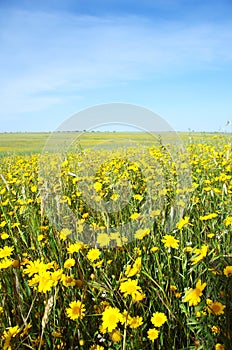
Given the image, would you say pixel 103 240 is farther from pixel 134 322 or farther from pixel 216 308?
pixel 216 308

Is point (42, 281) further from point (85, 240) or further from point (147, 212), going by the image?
point (147, 212)

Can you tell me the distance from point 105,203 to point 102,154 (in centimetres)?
221

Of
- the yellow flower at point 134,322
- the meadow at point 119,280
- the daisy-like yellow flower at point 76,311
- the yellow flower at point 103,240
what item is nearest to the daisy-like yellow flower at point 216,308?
the meadow at point 119,280

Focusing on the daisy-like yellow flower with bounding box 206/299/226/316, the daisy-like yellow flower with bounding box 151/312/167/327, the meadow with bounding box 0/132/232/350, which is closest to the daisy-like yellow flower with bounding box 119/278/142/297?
the meadow with bounding box 0/132/232/350

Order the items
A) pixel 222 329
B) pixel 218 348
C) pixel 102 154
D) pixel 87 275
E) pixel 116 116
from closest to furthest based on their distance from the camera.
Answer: pixel 218 348, pixel 222 329, pixel 87 275, pixel 116 116, pixel 102 154

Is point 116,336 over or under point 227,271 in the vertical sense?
under

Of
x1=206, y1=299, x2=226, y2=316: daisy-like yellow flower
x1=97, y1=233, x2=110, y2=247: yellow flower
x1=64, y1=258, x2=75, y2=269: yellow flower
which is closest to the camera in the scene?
x1=206, y1=299, x2=226, y2=316: daisy-like yellow flower

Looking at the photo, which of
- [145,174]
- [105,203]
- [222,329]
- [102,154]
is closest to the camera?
[222,329]

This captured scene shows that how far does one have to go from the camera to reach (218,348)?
119 cm

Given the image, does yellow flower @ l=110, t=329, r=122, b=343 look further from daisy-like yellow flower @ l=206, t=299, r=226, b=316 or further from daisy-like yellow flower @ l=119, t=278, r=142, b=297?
daisy-like yellow flower @ l=206, t=299, r=226, b=316

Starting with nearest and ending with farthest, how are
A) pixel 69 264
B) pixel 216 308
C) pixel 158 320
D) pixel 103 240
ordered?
pixel 216 308
pixel 158 320
pixel 69 264
pixel 103 240

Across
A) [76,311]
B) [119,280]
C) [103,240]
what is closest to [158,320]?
[119,280]

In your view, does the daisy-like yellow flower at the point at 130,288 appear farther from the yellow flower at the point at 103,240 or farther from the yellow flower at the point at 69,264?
the yellow flower at the point at 103,240

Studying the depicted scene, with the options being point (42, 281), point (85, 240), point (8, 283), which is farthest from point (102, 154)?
point (42, 281)
